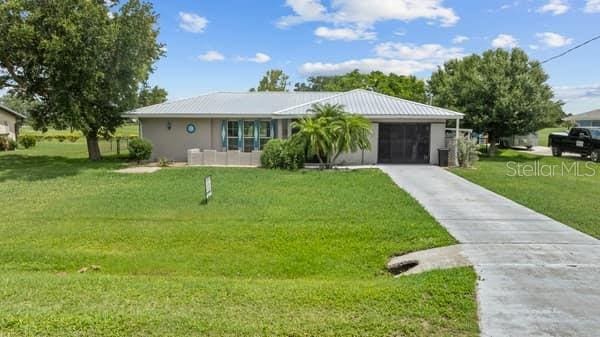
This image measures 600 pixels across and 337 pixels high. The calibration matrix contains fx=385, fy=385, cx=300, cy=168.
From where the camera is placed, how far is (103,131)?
64.3 ft

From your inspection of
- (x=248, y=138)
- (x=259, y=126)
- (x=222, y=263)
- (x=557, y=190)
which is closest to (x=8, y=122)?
(x=248, y=138)

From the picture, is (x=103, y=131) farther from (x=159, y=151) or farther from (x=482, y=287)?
(x=482, y=287)

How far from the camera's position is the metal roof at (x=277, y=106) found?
1688 cm

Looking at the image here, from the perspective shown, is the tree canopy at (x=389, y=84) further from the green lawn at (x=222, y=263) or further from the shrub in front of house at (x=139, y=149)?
the green lawn at (x=222, y=263)

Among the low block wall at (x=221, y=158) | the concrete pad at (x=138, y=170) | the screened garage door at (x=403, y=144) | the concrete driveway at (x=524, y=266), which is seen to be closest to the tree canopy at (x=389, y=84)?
the screened garage door at (x=403, y=144)

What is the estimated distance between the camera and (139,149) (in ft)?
59.2

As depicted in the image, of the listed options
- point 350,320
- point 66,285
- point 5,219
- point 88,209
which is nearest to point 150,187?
point 88,209

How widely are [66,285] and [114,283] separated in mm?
534

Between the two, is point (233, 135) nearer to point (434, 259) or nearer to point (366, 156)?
point (366, 156)

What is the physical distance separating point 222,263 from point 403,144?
13392 millimetres

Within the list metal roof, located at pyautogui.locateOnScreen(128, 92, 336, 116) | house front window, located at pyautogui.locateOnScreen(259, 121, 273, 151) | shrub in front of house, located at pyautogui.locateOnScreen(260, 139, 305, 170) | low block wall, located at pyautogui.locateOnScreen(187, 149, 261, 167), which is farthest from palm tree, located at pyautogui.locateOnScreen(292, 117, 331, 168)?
house front window, located at pyautogui.locateOnScreen(259, 121, 273, 151)

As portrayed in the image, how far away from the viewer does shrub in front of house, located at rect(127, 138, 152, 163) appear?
18031mm

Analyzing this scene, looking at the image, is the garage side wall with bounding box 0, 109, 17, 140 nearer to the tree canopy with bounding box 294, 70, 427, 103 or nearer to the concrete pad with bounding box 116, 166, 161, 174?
the concrete pad with bounding box 116, 166, 161, 174

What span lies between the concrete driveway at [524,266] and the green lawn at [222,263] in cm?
31
